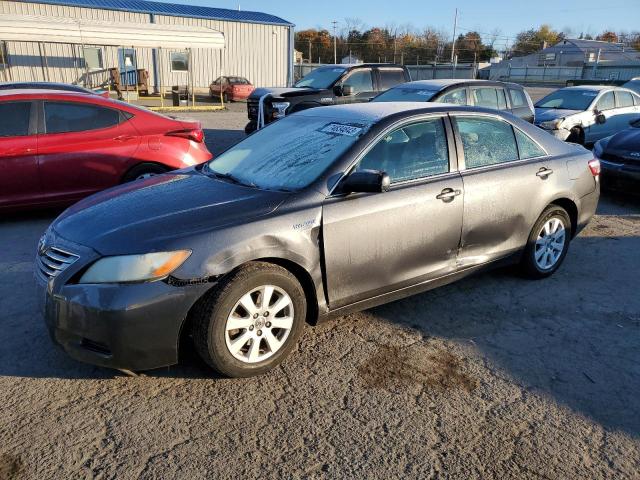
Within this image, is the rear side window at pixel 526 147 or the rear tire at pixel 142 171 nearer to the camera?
the rear side window at pixel 526 147

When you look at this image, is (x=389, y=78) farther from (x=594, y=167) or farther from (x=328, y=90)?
(x=594, y=167)

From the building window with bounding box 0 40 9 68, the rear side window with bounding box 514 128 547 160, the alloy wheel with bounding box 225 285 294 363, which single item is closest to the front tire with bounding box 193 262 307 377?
the alloy wheel with bounding box 225 285 294 363

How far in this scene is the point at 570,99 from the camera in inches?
472

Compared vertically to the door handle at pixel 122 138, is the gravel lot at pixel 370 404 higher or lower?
lower

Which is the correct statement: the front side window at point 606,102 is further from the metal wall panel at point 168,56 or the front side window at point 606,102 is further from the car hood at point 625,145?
→ the metal wall panel at point 168,56

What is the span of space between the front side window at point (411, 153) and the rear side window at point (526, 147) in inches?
35.4

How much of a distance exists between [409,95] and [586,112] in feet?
15.2

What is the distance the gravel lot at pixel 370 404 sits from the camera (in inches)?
98.1

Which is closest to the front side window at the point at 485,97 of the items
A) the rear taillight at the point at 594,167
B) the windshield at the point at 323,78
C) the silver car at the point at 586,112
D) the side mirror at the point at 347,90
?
the silver car at the point at 586,112

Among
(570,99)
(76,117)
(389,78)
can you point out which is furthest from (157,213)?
(570,99)

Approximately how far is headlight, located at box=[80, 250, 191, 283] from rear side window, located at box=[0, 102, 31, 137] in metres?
4.08

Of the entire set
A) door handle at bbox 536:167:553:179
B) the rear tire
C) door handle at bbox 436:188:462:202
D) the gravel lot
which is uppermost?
door handle at bbox 536:167:553:179

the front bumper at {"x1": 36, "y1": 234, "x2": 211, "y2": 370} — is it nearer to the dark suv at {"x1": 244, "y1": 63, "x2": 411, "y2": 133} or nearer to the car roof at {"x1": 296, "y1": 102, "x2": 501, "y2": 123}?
the car roof at {"x1": 296, "y1": 102, "x2": 501, "y2": 123}

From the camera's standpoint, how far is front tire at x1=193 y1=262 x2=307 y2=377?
2898 mm
